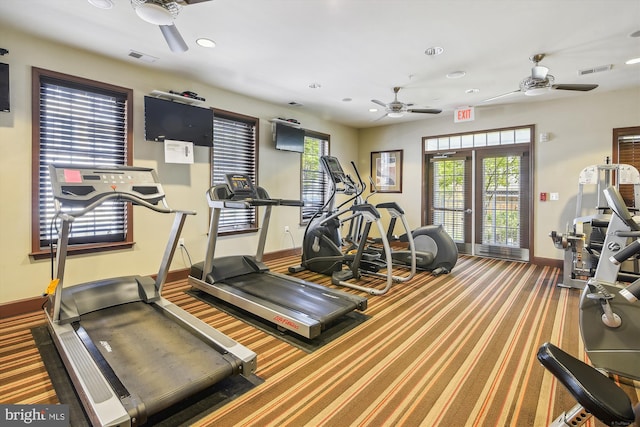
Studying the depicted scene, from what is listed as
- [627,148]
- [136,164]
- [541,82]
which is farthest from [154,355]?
[627,148]

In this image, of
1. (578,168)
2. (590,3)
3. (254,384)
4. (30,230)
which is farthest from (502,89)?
(30,230)

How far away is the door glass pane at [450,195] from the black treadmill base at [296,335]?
424cm

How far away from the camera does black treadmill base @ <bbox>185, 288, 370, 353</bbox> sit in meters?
2.73

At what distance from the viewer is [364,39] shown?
338cm

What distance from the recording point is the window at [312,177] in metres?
6.63

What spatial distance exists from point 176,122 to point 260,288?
2.55m

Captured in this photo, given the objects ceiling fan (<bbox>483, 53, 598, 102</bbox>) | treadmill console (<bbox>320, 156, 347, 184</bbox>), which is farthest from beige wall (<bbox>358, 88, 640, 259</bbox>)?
treadmill console (<bbox>320, 156, 347, 184</bbox>)

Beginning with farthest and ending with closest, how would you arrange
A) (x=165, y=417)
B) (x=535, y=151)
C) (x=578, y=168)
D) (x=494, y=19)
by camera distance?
(x=535, y=151), (x=578, y=168), (x=494, y=19), (x=165, y=417)

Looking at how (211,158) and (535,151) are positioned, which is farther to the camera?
(535,151)

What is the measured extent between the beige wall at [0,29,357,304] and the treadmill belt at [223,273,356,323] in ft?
4.29

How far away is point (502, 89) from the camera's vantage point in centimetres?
500

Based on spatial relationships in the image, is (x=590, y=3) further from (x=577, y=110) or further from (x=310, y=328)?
(x=310, y=328)

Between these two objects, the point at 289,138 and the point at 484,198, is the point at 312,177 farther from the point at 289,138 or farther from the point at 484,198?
the point at 484,198

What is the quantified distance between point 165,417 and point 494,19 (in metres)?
4.08
